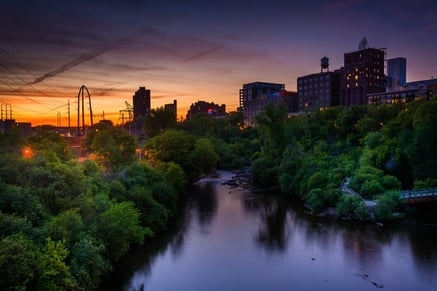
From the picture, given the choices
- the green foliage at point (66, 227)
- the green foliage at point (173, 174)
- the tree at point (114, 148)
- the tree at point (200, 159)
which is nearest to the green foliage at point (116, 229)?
the green foliage at point (66, 227)

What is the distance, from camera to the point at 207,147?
244 feet

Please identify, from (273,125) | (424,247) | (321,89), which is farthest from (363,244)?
(321,89)

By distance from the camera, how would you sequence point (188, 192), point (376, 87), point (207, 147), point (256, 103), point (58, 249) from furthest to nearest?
1. point (256, 103)
2. point (376, 87)
3. point (207, 147)
4. point (188, 192)
5. point (58, 249)

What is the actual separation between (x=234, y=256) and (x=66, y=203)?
52.1 ft

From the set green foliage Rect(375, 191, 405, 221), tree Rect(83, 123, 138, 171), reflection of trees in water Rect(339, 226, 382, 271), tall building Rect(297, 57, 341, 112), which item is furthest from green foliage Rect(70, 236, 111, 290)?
tall building Rect(297, 57, 341, 112)

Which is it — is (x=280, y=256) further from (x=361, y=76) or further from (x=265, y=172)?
(x=361, y=76)

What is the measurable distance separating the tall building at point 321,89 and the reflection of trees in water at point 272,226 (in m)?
95.8

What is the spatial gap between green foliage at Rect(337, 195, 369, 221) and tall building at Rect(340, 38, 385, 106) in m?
102

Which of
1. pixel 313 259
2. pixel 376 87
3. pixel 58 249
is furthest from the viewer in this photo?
pixel 376 87

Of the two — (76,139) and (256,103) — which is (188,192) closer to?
(76,139)

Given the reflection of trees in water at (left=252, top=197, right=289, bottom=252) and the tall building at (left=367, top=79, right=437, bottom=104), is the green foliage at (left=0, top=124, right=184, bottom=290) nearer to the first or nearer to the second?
the reflection of trees in water at (left=252, top=197, right=289, bottom=252)

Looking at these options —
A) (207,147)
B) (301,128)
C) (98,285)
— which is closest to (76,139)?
(207,147)

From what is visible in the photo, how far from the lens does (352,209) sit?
44.6 meters

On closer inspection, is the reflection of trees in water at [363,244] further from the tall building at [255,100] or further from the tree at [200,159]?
the tall building at [255,100]
